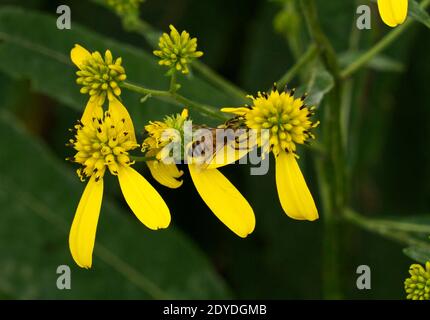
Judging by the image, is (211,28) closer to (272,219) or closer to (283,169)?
(272,219)

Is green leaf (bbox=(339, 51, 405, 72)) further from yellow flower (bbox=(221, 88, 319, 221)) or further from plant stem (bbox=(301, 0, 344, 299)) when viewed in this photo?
yellow flower (bbox=(221, 88, 319, 221))

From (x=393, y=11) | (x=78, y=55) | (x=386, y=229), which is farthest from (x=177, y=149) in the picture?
(x=386, y=229)

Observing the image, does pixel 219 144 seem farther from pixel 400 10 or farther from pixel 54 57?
pixel 54 57

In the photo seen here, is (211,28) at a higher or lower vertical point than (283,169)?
higher

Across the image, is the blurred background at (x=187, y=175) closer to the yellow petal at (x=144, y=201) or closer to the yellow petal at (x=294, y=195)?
the yellow petal at (x=144, y=201)

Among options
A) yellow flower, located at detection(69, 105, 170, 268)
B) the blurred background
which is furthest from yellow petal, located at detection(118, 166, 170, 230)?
the blurred background
